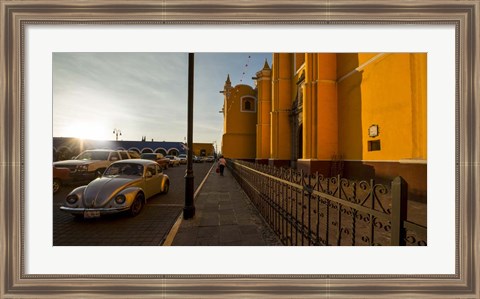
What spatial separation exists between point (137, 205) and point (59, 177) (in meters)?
4.55

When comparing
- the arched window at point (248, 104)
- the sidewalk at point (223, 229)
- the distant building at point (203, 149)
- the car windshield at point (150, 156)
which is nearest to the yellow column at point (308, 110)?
the sidewalk at point (223, 229)

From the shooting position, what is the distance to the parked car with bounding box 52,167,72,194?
23.4 feet

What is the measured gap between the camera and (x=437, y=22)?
184 cm

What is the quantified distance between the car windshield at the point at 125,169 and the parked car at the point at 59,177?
3.07 m

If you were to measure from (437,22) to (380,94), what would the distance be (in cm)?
750

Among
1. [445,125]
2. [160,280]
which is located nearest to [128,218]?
[160,280]

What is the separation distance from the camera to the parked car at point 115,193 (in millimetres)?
4293

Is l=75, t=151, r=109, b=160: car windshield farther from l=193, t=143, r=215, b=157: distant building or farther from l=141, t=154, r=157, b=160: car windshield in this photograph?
l=193, t=143, r=215, b=157: distant building

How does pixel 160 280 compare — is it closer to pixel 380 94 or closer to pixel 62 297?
pixel 62 297

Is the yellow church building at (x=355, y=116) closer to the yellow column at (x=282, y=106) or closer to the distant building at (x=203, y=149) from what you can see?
the yellow column at (x=282, y=106)

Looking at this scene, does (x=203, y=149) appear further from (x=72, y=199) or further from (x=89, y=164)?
(x=72, y=199)

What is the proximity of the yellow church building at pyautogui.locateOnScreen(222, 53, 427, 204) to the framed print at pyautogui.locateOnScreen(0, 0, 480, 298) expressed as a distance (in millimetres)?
5124

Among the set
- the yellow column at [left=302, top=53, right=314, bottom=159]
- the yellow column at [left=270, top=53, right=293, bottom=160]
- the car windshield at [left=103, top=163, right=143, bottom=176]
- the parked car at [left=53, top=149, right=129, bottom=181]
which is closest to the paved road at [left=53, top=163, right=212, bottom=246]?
the car windshield at [left=103, top=163, right=143, bottom=176]

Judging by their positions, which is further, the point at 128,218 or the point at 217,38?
the point at 128,218
